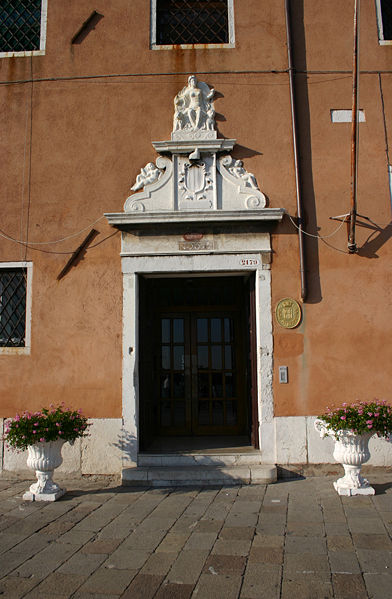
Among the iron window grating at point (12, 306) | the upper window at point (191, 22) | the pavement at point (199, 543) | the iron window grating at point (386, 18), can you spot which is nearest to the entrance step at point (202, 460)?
the pavement at point (199, 543)

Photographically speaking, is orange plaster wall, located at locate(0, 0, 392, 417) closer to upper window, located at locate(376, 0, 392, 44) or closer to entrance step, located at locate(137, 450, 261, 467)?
upper window, located at locate(376, 0, 392, 44)

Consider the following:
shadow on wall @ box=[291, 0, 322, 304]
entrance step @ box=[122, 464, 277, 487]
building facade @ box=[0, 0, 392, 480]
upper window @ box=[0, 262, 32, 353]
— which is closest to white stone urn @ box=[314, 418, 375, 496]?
building facade @ box=[0, 0, 392, 480]

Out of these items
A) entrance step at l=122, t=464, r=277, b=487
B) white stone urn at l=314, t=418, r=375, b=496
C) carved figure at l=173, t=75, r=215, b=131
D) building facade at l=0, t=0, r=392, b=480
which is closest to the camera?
white stone urn at l=314, t=418, r=375, b=496

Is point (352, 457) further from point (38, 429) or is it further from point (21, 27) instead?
point (21, 27)

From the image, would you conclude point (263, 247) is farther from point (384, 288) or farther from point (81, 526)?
point (81, 526)

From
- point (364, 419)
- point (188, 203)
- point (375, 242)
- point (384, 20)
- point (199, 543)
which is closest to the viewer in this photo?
point (199, 543)

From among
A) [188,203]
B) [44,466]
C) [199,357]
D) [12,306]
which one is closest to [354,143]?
[188,203]

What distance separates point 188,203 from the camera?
6.61m

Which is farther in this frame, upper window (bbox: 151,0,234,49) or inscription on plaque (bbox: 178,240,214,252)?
upper window (bbox: 151,0,234,49)

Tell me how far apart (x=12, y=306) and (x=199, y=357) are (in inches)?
120

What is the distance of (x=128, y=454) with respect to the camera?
20.3 ft

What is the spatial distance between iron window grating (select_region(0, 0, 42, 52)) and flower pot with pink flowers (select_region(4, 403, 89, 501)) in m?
5.23

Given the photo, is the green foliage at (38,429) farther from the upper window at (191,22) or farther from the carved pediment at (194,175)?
the upper window at (191,22)

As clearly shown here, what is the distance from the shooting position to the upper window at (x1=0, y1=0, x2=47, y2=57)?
7.19m
